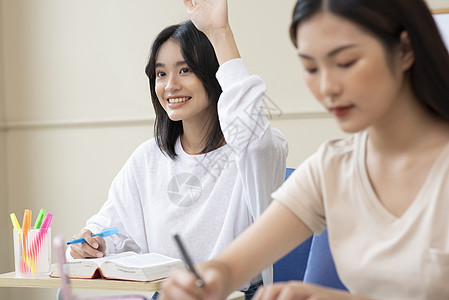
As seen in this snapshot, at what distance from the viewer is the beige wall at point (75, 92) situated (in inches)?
115

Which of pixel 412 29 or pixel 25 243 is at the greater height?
pixel 412 29

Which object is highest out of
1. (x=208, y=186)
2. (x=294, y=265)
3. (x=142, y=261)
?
(x=208, y=186)

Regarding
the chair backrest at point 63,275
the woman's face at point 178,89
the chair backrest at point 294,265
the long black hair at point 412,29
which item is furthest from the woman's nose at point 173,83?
the chair backrest at point 63,275

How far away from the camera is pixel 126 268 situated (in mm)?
1415

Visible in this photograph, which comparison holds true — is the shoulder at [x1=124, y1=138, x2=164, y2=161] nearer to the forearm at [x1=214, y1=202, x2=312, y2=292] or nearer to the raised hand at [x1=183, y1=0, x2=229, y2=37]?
the raised hand at [x1=183, y1=0, x2=229, y2=37]

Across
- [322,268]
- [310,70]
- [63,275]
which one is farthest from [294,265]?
[63,275]

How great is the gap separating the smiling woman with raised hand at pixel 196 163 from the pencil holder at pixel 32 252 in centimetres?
8

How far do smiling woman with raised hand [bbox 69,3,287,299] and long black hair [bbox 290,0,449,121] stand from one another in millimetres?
681

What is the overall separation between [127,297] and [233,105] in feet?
2.64

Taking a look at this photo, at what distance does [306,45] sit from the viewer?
0.93 metres

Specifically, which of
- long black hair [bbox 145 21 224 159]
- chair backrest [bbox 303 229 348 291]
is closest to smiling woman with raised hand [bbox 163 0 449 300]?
chair backrest [bbox 303 229 348 291]

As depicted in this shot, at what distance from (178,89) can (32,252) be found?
63 cm

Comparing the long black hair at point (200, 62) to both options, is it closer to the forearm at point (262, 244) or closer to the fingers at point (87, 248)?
the fingers at point (87, 248)

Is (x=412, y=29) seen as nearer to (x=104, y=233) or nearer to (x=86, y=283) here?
(x=86, y=283)
